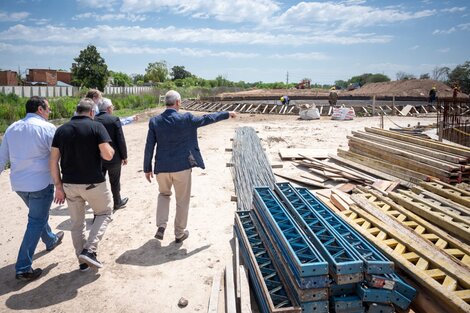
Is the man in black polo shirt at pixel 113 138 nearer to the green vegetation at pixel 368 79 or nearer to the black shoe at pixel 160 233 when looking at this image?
the black shoe at pixel 160 233

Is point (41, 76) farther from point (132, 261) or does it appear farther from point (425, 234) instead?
point (425, 234)

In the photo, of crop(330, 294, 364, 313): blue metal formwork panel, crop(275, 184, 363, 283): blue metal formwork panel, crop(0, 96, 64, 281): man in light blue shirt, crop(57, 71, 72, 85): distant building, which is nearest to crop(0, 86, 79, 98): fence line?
crop(0, 96, 64, 281): man in light blue shirt

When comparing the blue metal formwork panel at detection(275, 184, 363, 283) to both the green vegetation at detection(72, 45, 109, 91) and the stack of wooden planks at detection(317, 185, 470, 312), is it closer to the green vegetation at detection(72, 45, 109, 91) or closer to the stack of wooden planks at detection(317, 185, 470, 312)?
the stack of wooden planks at detection(317, 185, 470, 312)

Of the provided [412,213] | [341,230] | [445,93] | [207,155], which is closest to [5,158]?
[341,230]

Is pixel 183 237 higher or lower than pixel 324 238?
lower

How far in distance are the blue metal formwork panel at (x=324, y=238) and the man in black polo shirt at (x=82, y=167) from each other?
2.29 metres

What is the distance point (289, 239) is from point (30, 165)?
298cm

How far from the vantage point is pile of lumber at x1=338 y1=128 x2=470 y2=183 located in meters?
6.71

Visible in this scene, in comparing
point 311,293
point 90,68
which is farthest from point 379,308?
point 90,68

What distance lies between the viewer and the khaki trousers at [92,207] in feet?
12.5

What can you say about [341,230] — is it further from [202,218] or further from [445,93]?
[445,93]

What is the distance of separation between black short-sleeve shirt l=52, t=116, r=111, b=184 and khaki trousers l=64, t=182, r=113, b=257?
101 mm

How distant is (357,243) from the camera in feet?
11.1

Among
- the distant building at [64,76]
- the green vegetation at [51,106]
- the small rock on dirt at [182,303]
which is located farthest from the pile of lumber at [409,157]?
the distant building at [64,76]
